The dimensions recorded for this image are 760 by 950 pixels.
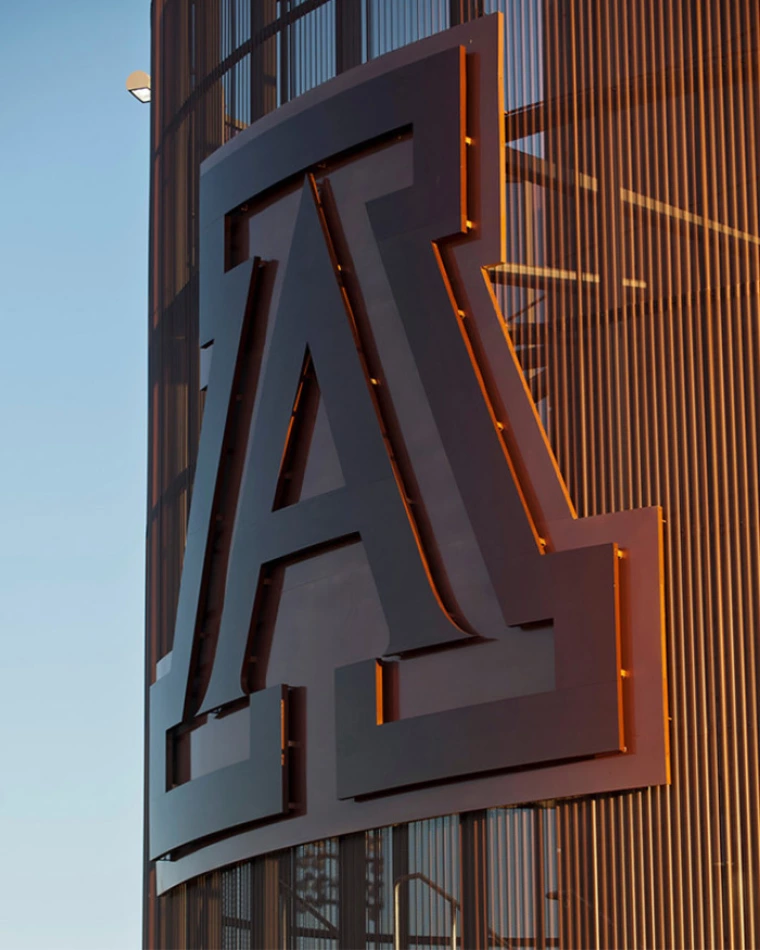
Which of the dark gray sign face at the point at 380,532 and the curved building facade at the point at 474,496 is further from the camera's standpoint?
the dark gray sign face at the point at 380,532

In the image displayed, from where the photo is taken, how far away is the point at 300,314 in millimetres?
12523

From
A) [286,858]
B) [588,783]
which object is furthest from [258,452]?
[588,783]

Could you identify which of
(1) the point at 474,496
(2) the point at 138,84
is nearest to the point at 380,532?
(1) the point at 474,496

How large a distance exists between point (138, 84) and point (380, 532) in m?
8.07

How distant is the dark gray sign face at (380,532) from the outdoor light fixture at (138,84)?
4.56 m

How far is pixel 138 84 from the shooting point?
17828 millimetres

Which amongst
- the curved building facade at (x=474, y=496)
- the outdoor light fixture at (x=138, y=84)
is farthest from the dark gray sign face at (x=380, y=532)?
the outdoor light fixture at (x=138, y=84)

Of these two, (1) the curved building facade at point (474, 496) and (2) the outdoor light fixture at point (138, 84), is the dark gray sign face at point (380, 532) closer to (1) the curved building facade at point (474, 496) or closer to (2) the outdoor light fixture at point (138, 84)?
(1) the curved building facade at point (474, 496)

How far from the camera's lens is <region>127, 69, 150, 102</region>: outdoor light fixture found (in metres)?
17.8

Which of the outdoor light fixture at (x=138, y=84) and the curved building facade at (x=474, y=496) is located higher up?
the outdoor light fixture at (x=138, y=84)

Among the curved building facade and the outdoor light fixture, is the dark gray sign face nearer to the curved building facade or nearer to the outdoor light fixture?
the curved building facade

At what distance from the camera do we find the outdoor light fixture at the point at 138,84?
17.8 m

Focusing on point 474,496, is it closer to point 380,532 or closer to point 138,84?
point 380,532

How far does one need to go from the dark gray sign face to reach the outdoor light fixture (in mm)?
4558
